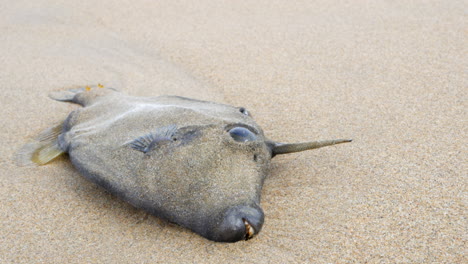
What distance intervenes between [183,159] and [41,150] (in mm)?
1299

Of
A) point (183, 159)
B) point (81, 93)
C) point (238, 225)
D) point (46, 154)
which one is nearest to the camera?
point (238, 225)

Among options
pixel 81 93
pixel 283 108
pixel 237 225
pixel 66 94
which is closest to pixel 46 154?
pixel 81 93

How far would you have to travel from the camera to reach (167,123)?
293 cm

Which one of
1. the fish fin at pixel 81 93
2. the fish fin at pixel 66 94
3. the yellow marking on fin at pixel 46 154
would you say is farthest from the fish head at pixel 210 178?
the fish fin at pixel 66 94

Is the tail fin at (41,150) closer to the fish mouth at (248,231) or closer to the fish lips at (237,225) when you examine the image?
the fish lips at (237,225)

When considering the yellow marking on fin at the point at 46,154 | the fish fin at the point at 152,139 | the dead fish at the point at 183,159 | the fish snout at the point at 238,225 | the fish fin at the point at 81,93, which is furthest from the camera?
the fish fin at the point at 81,93

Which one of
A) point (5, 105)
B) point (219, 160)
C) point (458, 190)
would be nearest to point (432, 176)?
point (458, 190)

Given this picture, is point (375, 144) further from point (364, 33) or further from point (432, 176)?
point (364, 33)

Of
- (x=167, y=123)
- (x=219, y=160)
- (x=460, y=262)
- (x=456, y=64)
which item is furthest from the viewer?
(x=456, y=64)

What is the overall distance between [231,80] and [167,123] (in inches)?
64.0

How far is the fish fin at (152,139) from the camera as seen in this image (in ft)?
8.97

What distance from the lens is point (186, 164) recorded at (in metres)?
2.57

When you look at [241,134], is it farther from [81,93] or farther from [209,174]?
[81,93]

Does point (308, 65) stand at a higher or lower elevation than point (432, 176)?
lower
